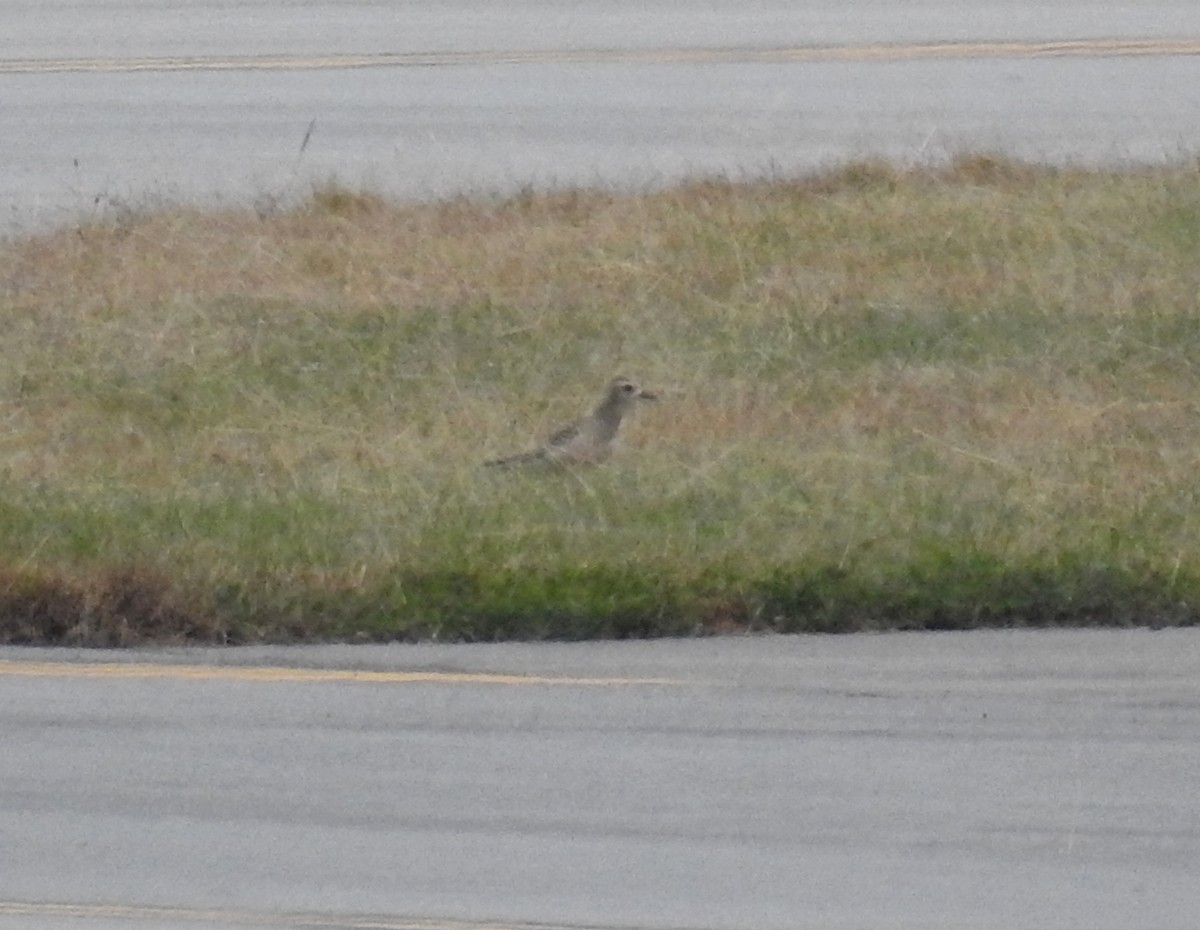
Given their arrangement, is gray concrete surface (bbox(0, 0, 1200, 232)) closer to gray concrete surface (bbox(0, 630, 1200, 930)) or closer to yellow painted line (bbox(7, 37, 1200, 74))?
yellow painted line (bbox(7, 37, 1200, 74))

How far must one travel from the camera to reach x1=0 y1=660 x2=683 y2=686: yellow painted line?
8547 millimetres

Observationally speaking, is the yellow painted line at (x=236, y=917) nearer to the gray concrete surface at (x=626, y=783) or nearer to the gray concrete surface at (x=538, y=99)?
the gray concrete surface at (x=626, y=783)

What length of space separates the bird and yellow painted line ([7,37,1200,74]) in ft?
20.0

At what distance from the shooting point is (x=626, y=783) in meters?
7.63

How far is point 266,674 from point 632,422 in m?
2.77

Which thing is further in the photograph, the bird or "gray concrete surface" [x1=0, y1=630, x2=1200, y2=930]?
the bird

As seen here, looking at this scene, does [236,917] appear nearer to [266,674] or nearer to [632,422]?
[266,674]

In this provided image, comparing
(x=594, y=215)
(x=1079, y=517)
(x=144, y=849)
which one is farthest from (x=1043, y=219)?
(x=144, y=849)

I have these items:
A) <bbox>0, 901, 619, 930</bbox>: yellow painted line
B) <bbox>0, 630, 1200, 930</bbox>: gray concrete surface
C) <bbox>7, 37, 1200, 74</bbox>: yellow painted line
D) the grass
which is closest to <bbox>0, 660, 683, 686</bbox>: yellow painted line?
<bbox>0, 630, 1200, 930</bbox>: gray concrete surface

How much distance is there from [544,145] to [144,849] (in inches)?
328

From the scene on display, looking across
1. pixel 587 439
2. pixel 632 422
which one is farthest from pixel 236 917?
pixel 632 422

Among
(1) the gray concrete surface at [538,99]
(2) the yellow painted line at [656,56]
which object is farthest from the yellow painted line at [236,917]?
(2) the yellow painted line at [656,56]

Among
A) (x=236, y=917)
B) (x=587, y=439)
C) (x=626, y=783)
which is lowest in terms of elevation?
(x=587, y=439)

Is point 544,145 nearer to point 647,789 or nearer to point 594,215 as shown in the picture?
point 594,215
